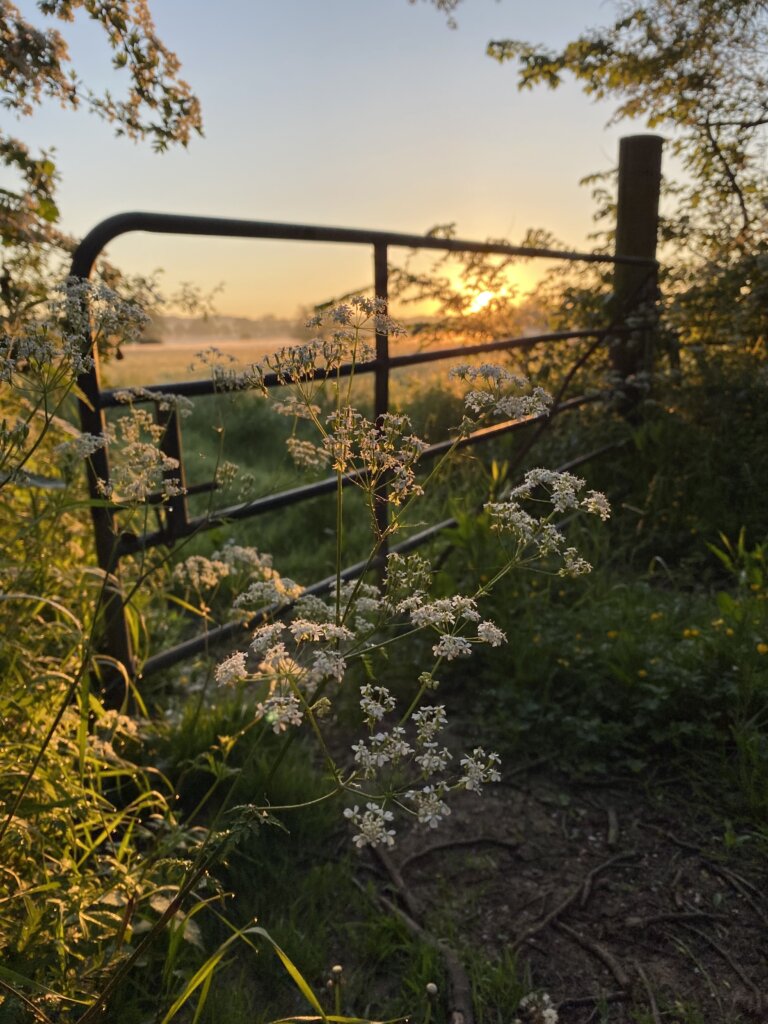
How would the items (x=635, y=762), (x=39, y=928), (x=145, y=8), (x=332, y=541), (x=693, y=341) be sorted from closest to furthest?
(x=39, y=928), (x=145, y=8), (x=635, y=762), (x=332, y=541), (x=693, y=341)

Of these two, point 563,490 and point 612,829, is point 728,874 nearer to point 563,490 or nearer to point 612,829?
point 612,829

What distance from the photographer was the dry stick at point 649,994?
1533mm

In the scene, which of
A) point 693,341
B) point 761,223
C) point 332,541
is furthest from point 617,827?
point 761,223

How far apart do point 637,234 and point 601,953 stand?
414 cm

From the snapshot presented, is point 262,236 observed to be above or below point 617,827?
above

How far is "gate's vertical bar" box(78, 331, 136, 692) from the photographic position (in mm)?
1831

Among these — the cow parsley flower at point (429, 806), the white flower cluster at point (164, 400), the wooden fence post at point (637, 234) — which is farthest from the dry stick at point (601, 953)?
the wooden fence post at point (637, 234)

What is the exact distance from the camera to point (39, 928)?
1.44m

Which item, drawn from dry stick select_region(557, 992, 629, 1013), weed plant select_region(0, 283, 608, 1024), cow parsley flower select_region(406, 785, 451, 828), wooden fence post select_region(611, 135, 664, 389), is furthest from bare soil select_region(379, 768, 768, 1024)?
wooden fence post select_region(611, 135, 664, 389)

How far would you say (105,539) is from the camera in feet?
6.49

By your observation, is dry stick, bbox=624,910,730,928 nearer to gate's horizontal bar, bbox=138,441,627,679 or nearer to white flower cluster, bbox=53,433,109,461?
gate's horizontal bar, bbox=138,441,627,679

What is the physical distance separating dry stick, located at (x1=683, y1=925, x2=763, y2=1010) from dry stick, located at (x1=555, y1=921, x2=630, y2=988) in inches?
8.6

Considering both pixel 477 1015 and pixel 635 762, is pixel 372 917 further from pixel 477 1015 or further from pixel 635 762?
pixel 635 762

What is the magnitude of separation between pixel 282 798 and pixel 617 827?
0.92 meters
